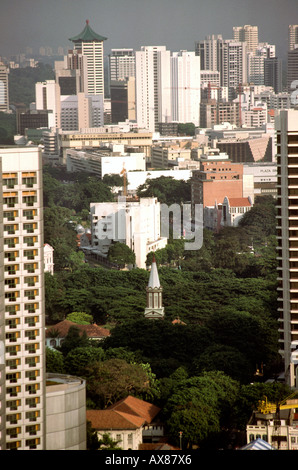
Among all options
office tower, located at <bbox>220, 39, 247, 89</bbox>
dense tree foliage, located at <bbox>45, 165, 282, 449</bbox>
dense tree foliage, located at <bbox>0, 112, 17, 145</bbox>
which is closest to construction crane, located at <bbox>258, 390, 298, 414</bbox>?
dense tree foliage, located at <bbox>45, 165, 282, 449</bbox>

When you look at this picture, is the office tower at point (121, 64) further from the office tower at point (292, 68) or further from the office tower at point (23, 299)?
the office tower at point (23, 299)

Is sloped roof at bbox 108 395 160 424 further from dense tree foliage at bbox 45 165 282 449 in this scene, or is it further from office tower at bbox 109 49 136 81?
office tower at bbox 109 49 136 81

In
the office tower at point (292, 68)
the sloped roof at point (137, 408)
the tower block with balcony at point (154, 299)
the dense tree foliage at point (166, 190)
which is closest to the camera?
the sloped roof at point (137, 408)

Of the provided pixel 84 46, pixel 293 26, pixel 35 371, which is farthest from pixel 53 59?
pixel 35 371

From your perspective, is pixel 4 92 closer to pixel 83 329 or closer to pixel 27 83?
pixel 27 83

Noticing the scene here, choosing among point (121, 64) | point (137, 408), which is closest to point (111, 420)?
point (137, 408)

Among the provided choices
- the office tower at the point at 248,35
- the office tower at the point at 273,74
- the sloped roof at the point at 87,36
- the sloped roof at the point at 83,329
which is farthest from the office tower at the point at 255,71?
the sloped roof at the point at 83,329

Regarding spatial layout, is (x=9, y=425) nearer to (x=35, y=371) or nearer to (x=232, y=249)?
(x=35, y=371)
